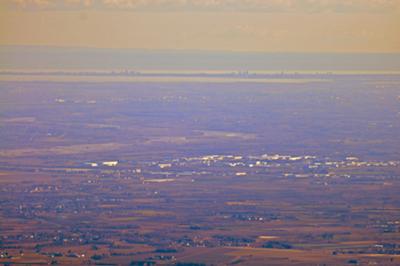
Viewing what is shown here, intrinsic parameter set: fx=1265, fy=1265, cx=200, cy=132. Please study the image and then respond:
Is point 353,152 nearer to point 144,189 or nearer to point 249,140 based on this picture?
point 249,140

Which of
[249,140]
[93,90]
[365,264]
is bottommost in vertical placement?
[365,264]

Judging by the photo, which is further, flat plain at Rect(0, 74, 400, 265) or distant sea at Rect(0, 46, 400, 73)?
distant sea at Rect(0, 46, 400, 73)

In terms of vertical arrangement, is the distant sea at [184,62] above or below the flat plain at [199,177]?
above

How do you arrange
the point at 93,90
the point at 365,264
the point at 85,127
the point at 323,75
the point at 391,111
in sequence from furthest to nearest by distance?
the point at 323,75
the point at 93,90
the point at 391,111
the point at 85,127
the point at 365,264


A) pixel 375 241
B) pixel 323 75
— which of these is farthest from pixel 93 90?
pixel 375 241

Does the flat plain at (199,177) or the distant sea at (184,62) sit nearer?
the flat plain at (199,177)

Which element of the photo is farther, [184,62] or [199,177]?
[184,62]

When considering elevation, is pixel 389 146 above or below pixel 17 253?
above

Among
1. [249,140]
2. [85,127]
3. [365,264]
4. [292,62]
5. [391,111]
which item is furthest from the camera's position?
[292,62]

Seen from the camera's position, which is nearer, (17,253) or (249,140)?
(17,253)

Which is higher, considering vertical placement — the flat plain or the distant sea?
the distant sea
